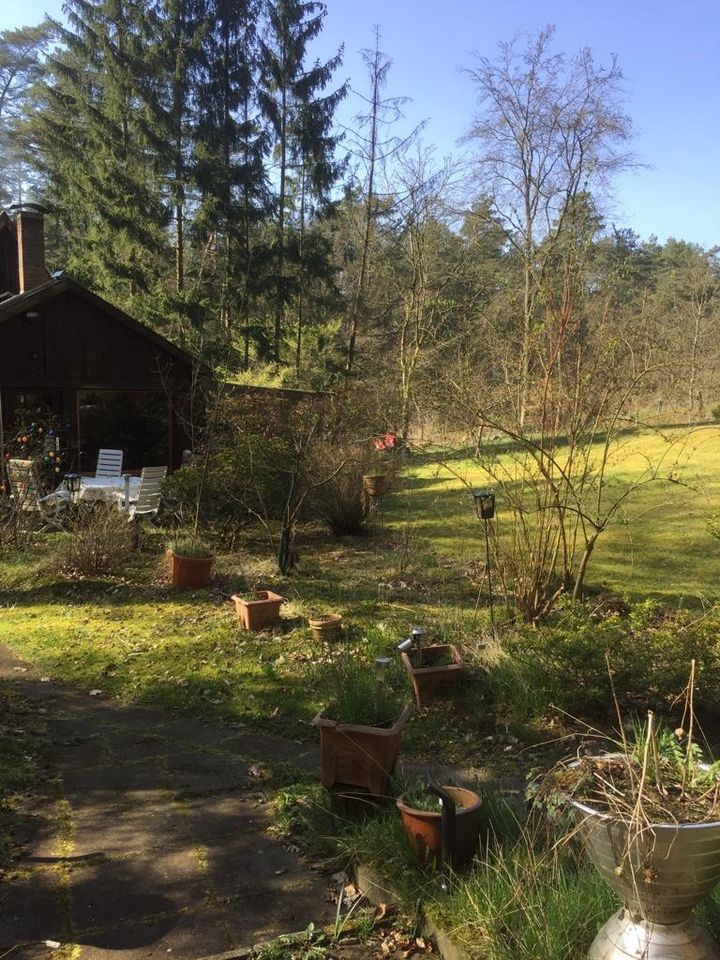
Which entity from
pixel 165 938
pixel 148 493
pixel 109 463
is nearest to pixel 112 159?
pixel 109 463

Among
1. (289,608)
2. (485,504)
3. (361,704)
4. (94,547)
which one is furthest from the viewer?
(94,547)

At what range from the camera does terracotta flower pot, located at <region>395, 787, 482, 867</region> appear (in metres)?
2.71

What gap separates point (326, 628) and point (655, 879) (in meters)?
4.79

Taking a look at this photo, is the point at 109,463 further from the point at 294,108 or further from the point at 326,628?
the point at 294,108

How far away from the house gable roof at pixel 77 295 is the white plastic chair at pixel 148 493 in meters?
2.47

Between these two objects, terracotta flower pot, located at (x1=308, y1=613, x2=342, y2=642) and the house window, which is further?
the house window

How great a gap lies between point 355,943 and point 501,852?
0.60 meters

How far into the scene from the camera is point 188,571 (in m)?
8.09

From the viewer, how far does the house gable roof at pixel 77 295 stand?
13234 millimetres

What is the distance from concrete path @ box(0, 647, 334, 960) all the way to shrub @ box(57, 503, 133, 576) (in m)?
3.98

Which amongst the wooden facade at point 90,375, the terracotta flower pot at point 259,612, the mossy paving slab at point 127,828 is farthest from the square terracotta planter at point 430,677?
the wooden facade at point 90,375

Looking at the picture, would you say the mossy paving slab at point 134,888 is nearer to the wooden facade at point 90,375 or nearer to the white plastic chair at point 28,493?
the white plastic chair at point 28,493

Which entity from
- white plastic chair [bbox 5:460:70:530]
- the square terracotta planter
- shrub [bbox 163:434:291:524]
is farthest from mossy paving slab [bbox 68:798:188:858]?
white plastic chair [bbox 5:460:70:530]

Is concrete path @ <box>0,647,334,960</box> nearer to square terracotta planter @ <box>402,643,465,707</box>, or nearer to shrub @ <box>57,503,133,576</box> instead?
square terracotta planter @ <box>402,643,465,707</box>
